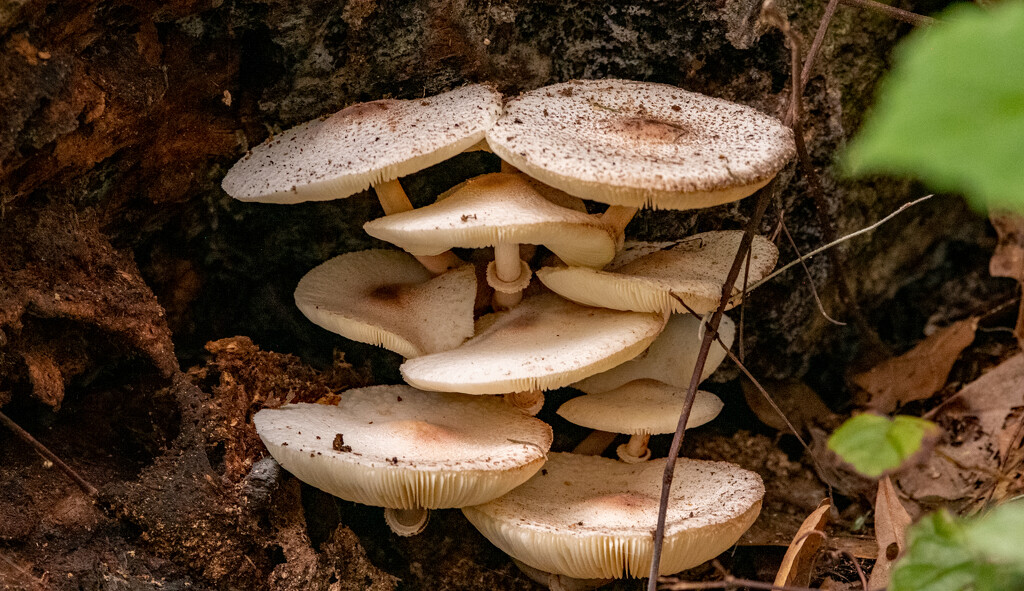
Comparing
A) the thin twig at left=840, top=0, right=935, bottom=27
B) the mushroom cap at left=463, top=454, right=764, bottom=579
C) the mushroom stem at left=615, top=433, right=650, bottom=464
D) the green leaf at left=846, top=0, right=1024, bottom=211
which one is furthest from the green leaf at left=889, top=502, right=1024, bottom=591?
the thin twig at left=840, top=0, right=935, bottom=27

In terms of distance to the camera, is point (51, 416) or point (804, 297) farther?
point (804, 297)

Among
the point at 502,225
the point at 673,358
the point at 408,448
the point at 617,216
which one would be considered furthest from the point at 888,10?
the point at 408,448

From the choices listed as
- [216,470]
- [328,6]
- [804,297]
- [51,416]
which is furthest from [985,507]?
[51,416]

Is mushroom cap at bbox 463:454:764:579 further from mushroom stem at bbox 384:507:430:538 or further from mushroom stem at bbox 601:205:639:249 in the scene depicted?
mushroom stem at bbox 601:205:639:249

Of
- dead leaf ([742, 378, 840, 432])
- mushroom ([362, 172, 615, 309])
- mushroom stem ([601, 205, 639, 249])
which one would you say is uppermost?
mushroom ([362, 172, 615, 309])

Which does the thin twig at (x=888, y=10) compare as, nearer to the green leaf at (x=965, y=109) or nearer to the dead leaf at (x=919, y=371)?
the dead leaf at (x=919, y=371)

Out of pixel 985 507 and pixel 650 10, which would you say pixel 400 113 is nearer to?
pixel 650 10

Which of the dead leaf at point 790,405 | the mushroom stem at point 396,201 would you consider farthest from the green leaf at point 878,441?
the dead leaf at point 790,405
